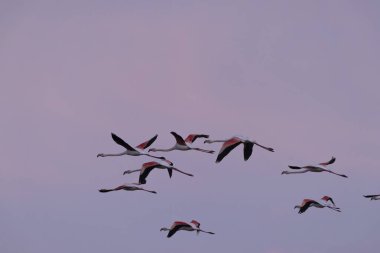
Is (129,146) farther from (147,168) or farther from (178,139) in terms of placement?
(178,139)

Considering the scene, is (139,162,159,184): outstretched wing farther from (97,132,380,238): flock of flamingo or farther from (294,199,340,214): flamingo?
(294,199,340,214): flamingo

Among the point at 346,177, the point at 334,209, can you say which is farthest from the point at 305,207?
the point at 346,177

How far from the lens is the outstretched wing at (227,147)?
123ft

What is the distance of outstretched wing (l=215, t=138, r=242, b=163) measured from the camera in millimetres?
37344

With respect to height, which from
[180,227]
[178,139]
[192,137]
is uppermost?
[192,137]

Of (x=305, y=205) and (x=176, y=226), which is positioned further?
(x=305, y=205)

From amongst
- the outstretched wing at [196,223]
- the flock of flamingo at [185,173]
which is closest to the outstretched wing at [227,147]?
the flock of flamingo at [185,173]

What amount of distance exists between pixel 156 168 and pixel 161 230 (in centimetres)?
826

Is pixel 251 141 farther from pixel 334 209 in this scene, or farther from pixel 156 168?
pixel 334 209

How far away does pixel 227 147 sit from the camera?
123 ft

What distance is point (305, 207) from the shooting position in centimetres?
4491

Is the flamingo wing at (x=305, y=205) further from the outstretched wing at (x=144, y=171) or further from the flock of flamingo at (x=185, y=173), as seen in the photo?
the outstretched wing at (x=144, y=171)

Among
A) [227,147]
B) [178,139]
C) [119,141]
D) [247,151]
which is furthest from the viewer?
[178,139]

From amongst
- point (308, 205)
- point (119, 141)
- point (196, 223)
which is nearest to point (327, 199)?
point (308, 205)
